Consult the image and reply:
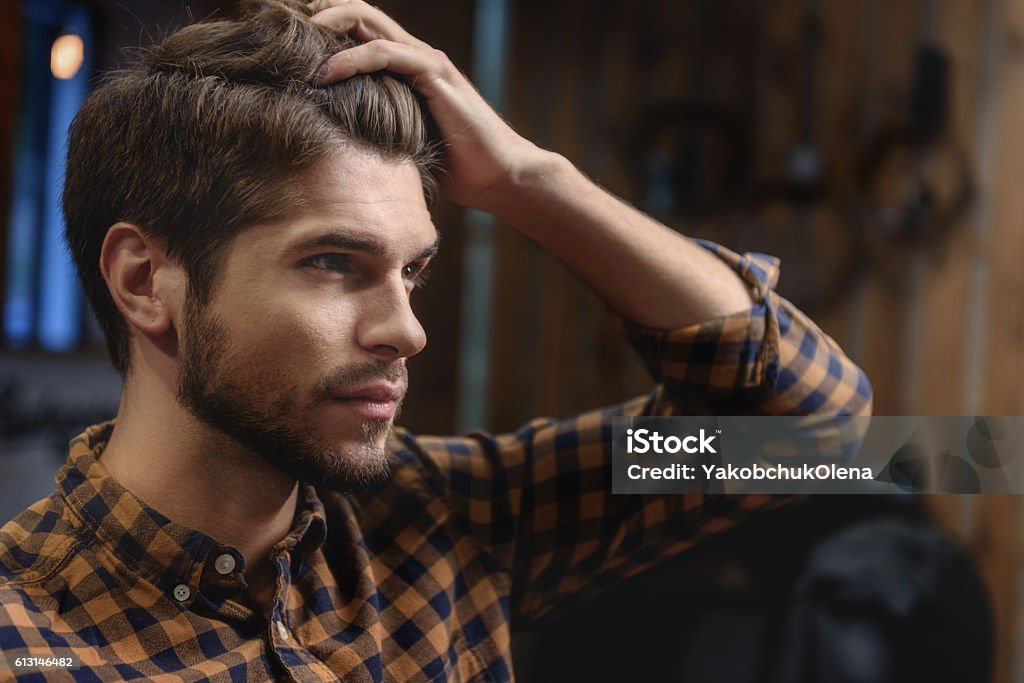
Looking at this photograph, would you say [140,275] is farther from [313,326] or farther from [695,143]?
[695,143]

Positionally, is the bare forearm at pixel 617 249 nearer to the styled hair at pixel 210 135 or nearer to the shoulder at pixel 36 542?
the styled hair at pixel 210 135

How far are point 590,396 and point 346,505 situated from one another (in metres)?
0.70

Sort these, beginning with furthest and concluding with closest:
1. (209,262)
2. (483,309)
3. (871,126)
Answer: (871,126) → (483,309) → (209,262)

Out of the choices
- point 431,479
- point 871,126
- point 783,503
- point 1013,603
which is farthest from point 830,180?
point 431,479

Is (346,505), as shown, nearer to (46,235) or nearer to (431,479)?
(431,479)

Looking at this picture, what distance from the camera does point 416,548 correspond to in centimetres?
75

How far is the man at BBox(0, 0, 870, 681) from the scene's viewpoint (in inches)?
22.5

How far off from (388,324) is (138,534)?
202 mm

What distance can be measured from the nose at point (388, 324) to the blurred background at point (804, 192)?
415 millimetres

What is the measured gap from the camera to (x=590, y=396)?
1.40m

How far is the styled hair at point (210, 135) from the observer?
1.88 ft

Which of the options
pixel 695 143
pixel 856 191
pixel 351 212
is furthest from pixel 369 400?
pixel 856 191

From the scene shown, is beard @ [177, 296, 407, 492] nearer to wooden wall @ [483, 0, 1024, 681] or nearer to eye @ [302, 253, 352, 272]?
eye @ [302, 253, 352, 272]

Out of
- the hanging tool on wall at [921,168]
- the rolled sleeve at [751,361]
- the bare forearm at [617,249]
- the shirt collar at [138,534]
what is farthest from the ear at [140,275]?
the hanging tool on wall at [921,168]
